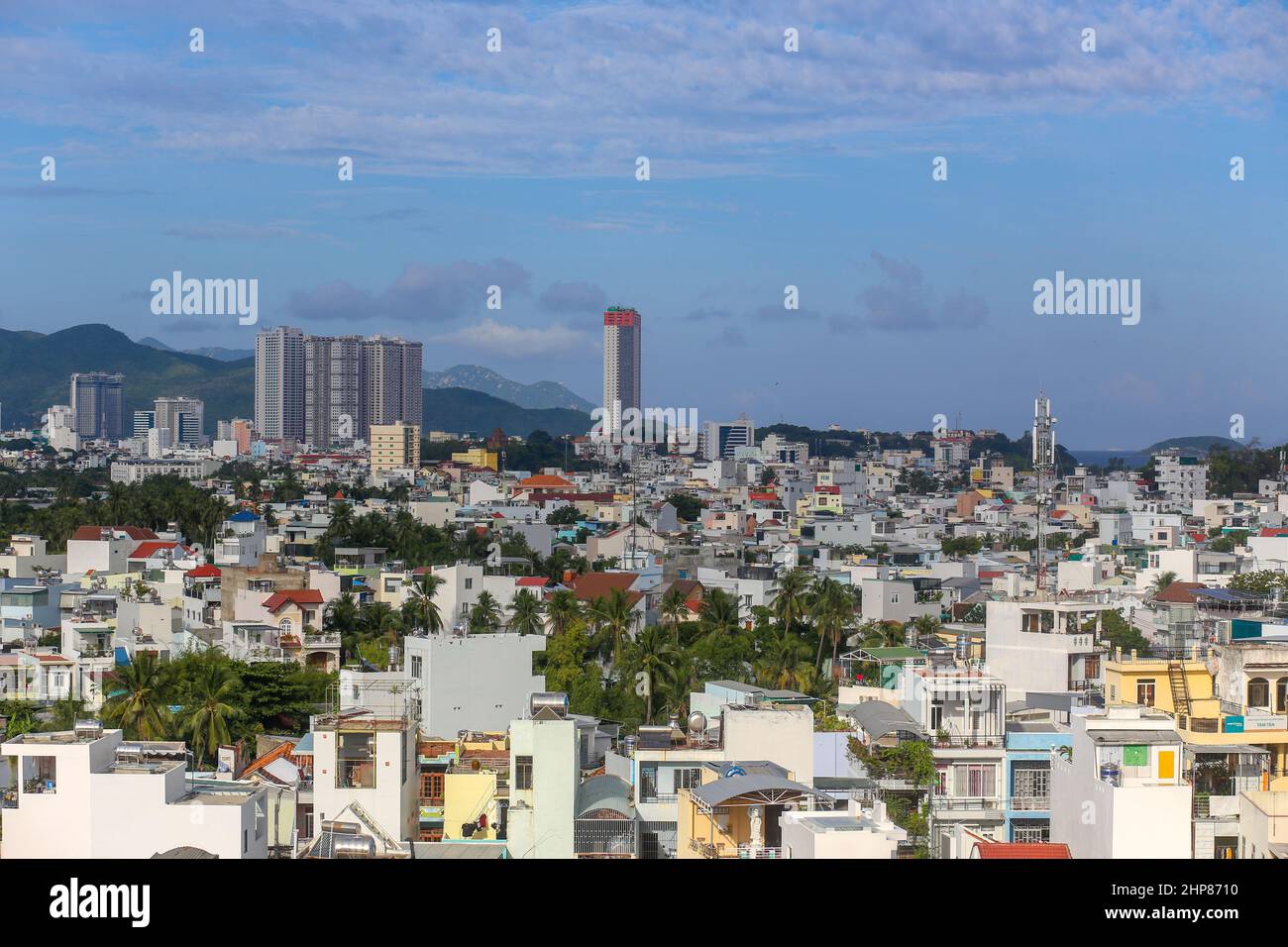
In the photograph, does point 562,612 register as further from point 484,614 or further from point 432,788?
point 432,788

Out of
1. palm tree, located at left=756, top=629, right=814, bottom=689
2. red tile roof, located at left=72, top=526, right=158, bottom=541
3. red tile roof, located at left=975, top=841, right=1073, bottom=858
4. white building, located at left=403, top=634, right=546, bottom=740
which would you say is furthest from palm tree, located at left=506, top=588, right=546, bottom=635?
red tile roof, located at left=975, top=841, right=1073, bottom=858

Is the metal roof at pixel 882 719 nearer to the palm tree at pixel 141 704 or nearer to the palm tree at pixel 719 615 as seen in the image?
the palm tree at pixel 141 704

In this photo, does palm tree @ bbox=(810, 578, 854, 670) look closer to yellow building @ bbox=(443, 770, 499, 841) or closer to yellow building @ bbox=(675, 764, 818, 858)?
yellow building @ bbox=(443, 770, 499, 841)

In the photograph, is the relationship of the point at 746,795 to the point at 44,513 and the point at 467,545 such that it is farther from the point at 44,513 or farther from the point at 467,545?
the point at 44,513

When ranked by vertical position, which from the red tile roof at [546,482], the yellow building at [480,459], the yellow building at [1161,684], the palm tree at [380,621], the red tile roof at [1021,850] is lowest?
the red tile roof at [1021,850]

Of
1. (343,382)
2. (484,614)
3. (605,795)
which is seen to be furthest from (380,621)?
(343,382)

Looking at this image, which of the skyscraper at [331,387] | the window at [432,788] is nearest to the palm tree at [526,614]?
the window at [432,788]

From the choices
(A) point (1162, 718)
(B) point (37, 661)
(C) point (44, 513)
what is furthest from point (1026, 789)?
(C) point (44, 513)
